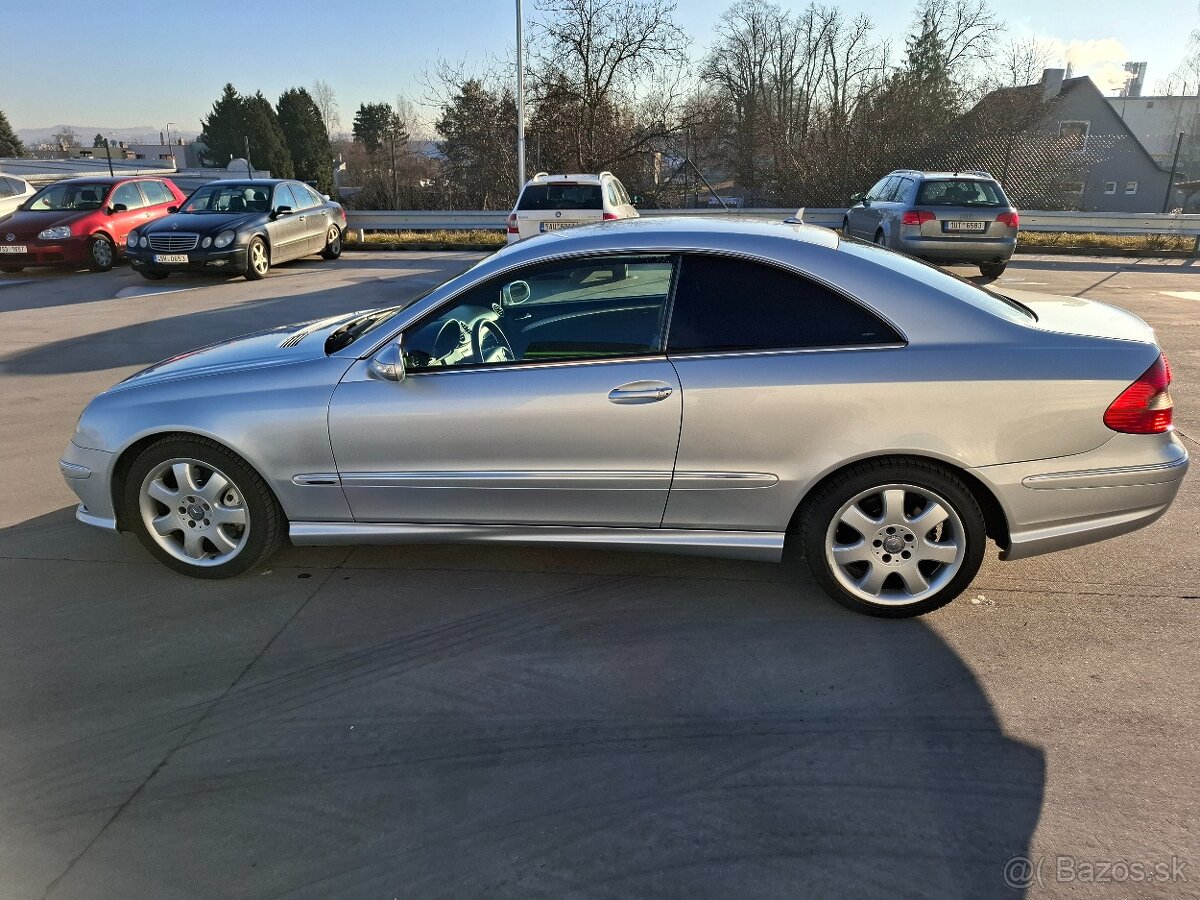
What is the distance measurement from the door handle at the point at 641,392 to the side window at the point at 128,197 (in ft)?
50.2

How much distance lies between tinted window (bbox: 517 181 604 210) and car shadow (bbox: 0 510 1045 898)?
→ 30.8 feet

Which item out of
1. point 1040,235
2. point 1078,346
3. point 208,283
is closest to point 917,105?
point 1040,235

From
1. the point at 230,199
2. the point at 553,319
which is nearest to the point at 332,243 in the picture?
the point at 230,199

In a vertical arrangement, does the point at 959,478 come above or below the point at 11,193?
below

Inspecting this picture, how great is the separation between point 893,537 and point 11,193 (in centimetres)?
2252

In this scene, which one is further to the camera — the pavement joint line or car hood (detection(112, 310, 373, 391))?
car hood (detection(112, 310, 373, 391))

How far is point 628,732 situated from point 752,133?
31.7 meters

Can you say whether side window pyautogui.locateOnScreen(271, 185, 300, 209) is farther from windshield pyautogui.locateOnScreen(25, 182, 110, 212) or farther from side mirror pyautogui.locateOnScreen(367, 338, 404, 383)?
side mirror pyautogui.locateOnScreen(367, 338, 404, 383)

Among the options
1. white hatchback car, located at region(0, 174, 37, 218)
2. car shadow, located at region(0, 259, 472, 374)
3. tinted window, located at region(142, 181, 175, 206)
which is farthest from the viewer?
white hatchback car, located at region(0, 174, 37, 218)

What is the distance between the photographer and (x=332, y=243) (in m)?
16.6

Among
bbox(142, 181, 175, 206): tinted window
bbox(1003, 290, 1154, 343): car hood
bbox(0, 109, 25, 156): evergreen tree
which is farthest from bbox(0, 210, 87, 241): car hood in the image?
bbox(0, 109, 25, 156): evergreen tree

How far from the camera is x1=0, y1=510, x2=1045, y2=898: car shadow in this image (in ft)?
7.39

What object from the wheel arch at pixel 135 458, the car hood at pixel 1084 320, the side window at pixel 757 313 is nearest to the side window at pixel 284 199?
the wheel arch at pixel 135 458

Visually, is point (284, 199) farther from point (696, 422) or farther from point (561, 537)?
point (696, 422)
